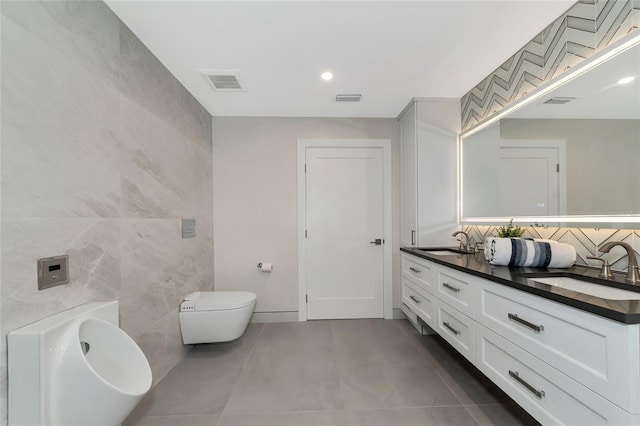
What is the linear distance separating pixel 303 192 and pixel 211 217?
1.06 meters

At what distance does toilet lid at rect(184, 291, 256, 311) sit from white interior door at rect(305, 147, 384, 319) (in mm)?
818

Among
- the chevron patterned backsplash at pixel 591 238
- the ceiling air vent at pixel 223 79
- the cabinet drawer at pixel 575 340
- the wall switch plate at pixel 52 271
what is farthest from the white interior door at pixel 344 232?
the wall switch plate at pixel 52 271

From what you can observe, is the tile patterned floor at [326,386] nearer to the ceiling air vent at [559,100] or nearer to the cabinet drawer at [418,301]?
the cabinet drawer at [418,301]

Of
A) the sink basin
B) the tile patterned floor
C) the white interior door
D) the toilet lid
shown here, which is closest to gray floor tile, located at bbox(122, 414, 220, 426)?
the tile patterned floor

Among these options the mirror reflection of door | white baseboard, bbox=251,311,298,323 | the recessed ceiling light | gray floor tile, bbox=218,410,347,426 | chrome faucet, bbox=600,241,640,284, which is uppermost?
the recessed ceiling light

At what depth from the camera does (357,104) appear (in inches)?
98.6

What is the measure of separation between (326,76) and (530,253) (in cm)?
189

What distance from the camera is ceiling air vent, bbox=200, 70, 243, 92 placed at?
1.96 meters

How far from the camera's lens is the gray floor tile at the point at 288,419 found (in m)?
1.39

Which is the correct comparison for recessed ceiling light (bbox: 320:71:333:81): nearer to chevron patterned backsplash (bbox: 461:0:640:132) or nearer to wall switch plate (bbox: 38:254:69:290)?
chevron patterned backsplash (bbox: 461:0:640:132)

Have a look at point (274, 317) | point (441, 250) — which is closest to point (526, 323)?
point (441, 250)

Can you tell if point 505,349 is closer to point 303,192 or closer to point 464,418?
point 464,418

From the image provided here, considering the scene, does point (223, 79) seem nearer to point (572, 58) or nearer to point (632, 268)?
point (572, 58)

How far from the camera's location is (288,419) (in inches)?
55.9
